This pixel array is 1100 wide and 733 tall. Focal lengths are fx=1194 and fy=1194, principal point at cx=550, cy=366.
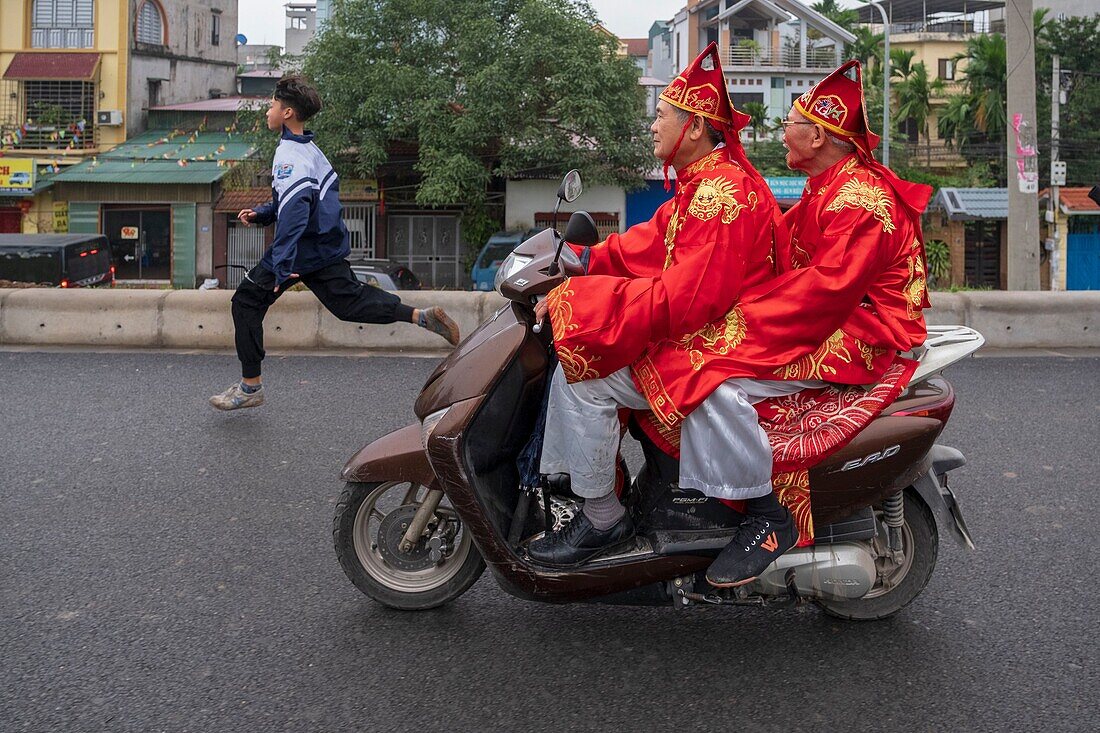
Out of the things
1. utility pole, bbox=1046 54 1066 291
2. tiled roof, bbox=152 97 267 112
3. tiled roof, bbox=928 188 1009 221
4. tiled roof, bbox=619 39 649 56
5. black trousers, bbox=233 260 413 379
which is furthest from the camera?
tiled roof, bbox=619 39 649 56

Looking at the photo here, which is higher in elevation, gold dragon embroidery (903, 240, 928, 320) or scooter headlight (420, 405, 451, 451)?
gold dragon embroidery (903, 240, 928, 320)

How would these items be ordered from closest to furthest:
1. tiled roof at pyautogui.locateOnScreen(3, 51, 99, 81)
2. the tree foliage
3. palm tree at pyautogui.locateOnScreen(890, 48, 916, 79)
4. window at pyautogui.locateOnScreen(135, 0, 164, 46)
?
the tree foliage, tiled roof at pyautogui.locateOnScreen(3, 51, 99, 81), window at pyautogui.locateOnScreen(135, 0, 164, 46), palm tree at pyautogui.locateOnScreen(890, 48, 916, 79)

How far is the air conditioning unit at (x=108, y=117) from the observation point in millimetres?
36156

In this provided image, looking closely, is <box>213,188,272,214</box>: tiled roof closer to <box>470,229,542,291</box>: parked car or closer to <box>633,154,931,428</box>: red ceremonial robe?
<box>470,229,542,291</box>: parked car

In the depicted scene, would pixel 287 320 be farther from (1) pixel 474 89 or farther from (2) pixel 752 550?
(1) pixel 474 89

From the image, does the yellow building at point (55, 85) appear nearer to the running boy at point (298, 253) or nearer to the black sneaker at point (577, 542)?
the running boy at point (298, 253)

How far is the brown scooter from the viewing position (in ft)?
11.4

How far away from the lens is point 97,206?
34.7 m

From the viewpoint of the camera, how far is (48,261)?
17031mm

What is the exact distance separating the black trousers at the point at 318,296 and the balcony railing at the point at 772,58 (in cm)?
4462

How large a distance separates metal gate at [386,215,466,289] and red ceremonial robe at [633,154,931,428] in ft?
99.9

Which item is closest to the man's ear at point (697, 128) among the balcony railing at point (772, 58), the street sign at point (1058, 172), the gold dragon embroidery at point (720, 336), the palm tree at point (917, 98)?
the gold dragon embroidery at point (720, 336)

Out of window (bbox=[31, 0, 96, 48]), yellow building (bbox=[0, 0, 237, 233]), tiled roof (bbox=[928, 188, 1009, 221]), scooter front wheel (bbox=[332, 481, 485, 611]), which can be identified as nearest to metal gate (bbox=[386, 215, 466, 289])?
yellow building (bbox=[0, 0, 237, 233])

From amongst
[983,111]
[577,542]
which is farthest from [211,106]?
[577,542]
